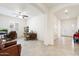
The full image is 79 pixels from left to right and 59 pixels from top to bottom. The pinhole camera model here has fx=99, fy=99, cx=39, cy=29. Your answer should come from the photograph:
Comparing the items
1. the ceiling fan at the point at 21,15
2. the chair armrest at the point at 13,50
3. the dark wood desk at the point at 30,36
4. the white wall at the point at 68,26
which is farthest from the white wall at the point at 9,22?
the white wall at the point at 68,26

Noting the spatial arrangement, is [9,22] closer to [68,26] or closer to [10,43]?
[10,43]

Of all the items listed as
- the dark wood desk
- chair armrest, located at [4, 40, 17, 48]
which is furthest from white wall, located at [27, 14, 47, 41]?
chair armrest, located at [4, 40, 17, 48]

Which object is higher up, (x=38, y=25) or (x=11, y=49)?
(x=38, y=25)

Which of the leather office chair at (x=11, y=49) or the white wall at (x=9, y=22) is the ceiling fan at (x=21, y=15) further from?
the leather office chair at (x=11, y=49)

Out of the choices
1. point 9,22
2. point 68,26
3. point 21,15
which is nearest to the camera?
point 9,22

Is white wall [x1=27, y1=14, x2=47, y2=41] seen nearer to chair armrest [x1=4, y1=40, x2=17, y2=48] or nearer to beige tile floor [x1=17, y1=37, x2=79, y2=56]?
beige tile floor [x1=17, y1=37, x2=79, y2=56]

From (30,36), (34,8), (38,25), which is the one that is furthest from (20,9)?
(30,36)

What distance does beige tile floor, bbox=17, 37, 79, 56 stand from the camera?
251cm

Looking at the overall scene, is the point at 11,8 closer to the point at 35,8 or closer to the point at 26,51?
the point at 35,8

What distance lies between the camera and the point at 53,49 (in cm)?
271

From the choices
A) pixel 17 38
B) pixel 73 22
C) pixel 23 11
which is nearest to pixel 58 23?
pixel 73 22

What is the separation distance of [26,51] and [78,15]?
1592mm

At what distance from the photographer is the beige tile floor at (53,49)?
8.23 feet

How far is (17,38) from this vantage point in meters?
2.53
